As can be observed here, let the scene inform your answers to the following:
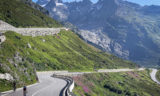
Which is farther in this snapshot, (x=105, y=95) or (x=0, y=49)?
(x=105, y=95)

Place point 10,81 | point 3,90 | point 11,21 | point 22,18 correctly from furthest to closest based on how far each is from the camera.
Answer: point 22,18 < point 11,21 < point 10,81 < point 3,90

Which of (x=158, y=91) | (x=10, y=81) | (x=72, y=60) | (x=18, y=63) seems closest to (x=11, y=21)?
(x=72, y=60)

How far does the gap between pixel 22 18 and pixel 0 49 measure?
338 feet

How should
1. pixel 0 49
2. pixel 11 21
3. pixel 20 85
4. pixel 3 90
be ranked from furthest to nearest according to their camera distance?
1. pixel 11 21
2. pixel 0 49
3. pixel 20 85
4. pixel 3 90

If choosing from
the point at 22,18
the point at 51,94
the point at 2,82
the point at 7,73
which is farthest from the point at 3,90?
the point at 22,18

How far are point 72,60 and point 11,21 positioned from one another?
147ft

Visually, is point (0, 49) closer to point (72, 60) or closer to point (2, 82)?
point (2, 82)

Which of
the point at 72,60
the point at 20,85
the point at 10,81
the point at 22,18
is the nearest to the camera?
the point at 10,81

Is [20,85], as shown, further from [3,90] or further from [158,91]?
[158,91]

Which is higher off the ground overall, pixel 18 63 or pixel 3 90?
pixel 18 63

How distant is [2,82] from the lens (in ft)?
112

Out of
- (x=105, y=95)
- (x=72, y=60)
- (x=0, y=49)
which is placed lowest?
(x=105, y=95)

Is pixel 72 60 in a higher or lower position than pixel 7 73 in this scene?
lower

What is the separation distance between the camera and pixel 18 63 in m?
43.3
